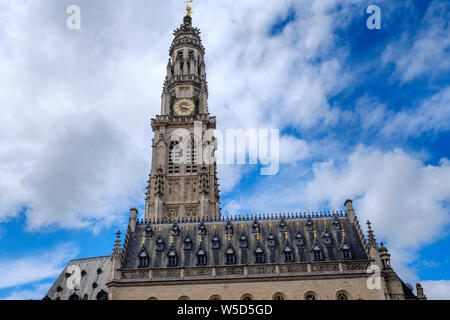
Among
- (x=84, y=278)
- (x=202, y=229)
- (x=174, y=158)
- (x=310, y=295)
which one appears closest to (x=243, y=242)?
(x=202, y=229)

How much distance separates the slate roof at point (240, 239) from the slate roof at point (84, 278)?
10.2 meters

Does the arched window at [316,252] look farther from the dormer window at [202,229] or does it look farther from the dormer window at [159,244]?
the dormer window at [159,244]

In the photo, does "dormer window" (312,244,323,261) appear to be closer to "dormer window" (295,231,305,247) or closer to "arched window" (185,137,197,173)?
"dormer window" (295,231,305,247)

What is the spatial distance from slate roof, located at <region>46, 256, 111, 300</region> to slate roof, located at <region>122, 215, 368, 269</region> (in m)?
10.2

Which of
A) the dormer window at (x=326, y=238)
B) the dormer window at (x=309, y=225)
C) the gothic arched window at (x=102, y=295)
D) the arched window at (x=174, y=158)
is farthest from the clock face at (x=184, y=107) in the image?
the dormer window at (x=326, y=238)

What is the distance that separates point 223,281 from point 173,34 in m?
73.9

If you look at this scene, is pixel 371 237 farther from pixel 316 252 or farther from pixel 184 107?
pixel 184 107

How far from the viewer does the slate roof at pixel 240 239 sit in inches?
1715

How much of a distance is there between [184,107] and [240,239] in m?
43.5

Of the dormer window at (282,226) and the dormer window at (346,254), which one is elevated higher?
the dormer window at (282,226)

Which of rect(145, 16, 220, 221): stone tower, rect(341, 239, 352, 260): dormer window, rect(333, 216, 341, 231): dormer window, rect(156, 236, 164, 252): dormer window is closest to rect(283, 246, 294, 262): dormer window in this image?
rect(341, 239, 352, 260): dormer window
